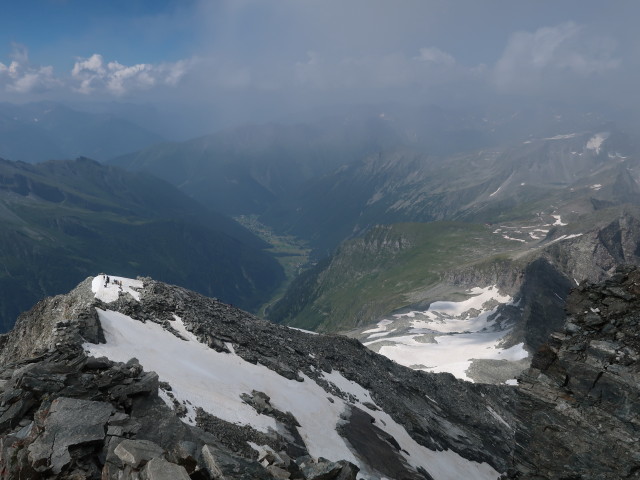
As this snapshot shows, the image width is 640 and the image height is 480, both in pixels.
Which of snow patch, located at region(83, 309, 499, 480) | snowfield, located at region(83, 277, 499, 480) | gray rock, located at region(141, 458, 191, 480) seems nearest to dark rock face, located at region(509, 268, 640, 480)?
snowfield, located at region(83, 277, 499, 480)

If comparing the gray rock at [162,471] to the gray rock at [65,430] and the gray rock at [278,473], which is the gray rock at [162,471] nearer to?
the gray rock at [278,473]

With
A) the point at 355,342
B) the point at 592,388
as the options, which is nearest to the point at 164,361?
the point at 592,388

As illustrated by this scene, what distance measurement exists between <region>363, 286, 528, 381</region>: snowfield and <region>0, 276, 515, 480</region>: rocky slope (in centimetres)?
6154

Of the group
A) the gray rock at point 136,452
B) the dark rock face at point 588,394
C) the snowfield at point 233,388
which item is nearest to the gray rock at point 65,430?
the gray rock at point 136,452

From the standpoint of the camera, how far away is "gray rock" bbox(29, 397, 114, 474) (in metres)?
17.2

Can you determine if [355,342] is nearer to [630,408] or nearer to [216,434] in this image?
[216,434]

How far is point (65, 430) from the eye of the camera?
18516 millimetres

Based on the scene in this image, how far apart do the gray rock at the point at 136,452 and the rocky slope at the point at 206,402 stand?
6cm

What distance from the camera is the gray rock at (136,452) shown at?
15.9 metres

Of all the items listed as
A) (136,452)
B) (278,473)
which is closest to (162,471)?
(136,452)

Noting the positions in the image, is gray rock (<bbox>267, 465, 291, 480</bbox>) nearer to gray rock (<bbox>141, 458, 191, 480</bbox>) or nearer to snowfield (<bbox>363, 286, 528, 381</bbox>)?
gray rock (<bbox>141, 458, 191, 480</bbox>)

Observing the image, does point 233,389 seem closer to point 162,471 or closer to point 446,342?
point 162,471

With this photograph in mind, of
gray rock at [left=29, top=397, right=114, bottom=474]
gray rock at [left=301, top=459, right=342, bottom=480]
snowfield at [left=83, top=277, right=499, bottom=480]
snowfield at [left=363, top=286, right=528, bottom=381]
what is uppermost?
gray rock at [left=29, top=397, right=114, bottom=474]

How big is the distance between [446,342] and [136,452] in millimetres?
150007
